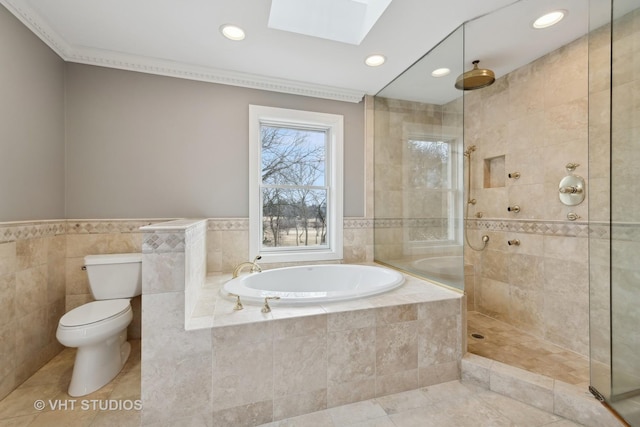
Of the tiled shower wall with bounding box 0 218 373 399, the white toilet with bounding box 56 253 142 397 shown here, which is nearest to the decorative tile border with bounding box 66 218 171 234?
the tiled shower wall with bounding box 0 218 373 399

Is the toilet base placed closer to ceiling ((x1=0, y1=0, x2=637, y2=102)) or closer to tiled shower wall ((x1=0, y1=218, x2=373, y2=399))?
tiled shower wall ((x1=0, y1=218, x2=373, y2=399))

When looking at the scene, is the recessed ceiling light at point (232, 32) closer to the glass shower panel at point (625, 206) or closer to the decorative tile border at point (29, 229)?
the decorative tile border at point (29, 229)

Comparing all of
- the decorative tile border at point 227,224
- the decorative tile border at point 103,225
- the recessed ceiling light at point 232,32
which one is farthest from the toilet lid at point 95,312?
the recessed ceiling light at point 232,32

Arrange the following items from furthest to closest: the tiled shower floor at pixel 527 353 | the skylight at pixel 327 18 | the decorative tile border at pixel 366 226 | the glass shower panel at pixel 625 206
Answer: the skylight at pixel 327 18 → the tiled shower floor at pixel 527 353 → the decorative tile border at pixel 366 226 → the glass shower panel at pixel 625 206

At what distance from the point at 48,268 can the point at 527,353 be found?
349cm

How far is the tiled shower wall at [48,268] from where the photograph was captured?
5.26 ft

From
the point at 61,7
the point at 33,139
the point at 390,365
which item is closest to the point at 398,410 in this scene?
the point at 390,365

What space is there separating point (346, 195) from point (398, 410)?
1860 millimetres

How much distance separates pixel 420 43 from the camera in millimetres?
1995

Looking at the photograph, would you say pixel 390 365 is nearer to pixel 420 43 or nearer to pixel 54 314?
pixel 420 43

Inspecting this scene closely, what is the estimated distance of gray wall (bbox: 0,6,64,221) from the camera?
160 cm

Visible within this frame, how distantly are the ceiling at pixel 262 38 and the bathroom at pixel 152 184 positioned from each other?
12 cm

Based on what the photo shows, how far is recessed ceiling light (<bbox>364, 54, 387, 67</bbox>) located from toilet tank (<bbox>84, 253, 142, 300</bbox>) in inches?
93.3

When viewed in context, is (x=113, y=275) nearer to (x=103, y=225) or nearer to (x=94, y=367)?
(x=103, y=225)
